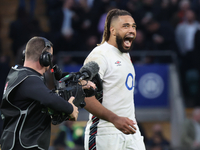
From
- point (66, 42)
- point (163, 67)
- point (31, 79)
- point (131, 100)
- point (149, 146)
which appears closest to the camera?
point (31, 79)

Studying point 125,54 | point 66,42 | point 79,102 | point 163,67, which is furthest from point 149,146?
point 79,102

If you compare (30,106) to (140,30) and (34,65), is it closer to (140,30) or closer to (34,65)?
(34,65)

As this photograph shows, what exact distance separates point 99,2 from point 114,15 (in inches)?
199

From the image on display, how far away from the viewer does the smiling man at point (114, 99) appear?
3.66m

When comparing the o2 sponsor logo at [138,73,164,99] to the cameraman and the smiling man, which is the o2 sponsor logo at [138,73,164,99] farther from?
the cameraman

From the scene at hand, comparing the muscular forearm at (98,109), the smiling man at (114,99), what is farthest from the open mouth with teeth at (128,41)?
the muscular forearm at (98,109)

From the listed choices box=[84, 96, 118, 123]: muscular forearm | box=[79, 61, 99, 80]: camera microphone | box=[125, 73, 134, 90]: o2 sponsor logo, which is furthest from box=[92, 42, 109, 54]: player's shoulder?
box=[79, 61, 99, 80]: camera microphone

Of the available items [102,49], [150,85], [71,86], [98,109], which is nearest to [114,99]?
[98,109]

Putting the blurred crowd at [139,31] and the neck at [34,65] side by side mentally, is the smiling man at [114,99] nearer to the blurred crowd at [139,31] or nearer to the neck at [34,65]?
the neck at [34,65]

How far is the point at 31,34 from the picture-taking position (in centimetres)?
897

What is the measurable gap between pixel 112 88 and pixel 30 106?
43.7 inches

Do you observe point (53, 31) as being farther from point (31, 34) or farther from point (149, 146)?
point (149, 146)

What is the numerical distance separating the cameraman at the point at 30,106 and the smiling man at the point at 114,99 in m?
0.73

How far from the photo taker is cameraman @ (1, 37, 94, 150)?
2854 millimetres
